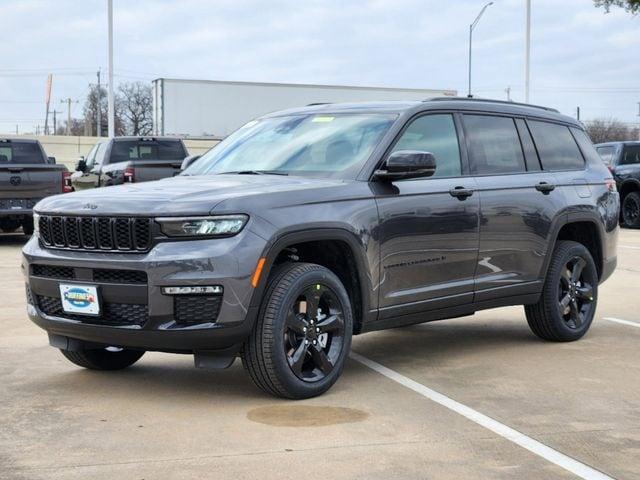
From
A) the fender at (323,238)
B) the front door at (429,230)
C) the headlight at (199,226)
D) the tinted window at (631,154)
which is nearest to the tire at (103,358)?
the headlight at (199,226)

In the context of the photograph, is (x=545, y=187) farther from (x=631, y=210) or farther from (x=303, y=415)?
(x=631, y=210)

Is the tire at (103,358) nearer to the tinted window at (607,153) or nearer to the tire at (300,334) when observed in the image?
the tire at (300,334)

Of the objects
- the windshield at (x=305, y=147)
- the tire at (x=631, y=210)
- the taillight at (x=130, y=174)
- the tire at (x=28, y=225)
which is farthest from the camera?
the tire at (x=631, y=210)

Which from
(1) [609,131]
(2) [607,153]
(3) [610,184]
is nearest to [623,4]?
(2) [607,153]

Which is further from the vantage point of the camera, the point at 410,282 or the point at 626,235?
the point at 626,235

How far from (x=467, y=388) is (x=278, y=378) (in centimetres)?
133

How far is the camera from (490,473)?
420 cm

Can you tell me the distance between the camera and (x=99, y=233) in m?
5.29

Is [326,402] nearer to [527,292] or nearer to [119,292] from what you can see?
[119,292]

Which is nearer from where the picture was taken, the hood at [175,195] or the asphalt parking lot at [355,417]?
the asphalt parking lot at [355,417]

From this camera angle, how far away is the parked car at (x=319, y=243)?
5086 mm

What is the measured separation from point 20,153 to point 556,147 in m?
12.7

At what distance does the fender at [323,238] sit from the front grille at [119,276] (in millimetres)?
622

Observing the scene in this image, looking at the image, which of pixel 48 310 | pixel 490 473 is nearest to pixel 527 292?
pixel 490 473
